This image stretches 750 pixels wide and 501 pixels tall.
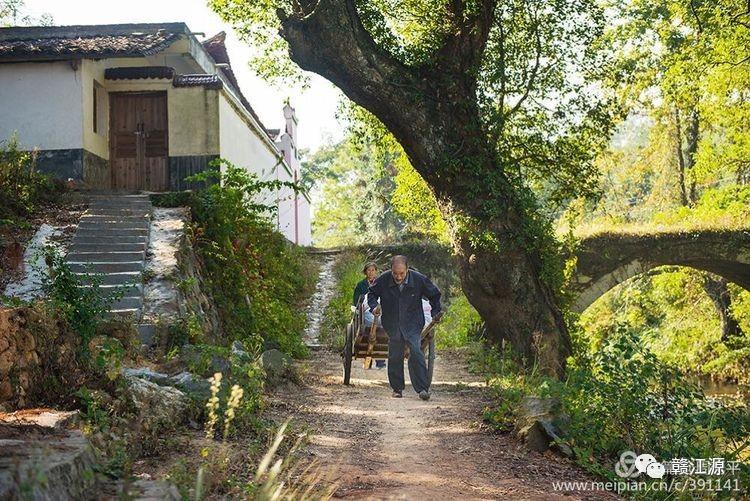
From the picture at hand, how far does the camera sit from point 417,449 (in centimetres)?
633

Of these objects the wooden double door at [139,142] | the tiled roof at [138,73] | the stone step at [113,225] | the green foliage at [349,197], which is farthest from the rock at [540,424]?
the green foliage at [349,197]

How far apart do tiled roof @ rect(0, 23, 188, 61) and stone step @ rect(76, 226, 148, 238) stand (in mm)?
4894

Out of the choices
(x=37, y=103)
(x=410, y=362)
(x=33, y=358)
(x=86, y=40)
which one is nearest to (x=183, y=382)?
(x=33, y=358)

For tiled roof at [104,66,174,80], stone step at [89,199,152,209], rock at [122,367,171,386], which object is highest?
tiled roof at [104,66,174,80]

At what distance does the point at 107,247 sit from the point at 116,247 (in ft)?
0.38

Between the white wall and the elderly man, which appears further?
the white wall

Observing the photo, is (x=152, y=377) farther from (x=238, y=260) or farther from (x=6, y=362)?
(x=238, y=260)

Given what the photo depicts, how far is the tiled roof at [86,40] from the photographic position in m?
→ 15.6

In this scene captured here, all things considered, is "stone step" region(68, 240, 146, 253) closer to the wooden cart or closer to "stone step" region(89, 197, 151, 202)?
"stone step" region(89, 197, 151, 202)

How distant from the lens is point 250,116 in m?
21.6

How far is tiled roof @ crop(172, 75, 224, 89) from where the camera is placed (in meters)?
17.4

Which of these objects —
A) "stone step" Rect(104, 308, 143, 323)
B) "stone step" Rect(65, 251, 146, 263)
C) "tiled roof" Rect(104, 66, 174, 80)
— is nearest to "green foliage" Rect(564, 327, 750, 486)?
"stone step" Rect(104, 308, 143, 323)

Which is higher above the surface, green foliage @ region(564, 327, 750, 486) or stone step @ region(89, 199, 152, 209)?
stone step @ region(89, 199, 152, 209)

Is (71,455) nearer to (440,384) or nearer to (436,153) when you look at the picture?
(440,384)
